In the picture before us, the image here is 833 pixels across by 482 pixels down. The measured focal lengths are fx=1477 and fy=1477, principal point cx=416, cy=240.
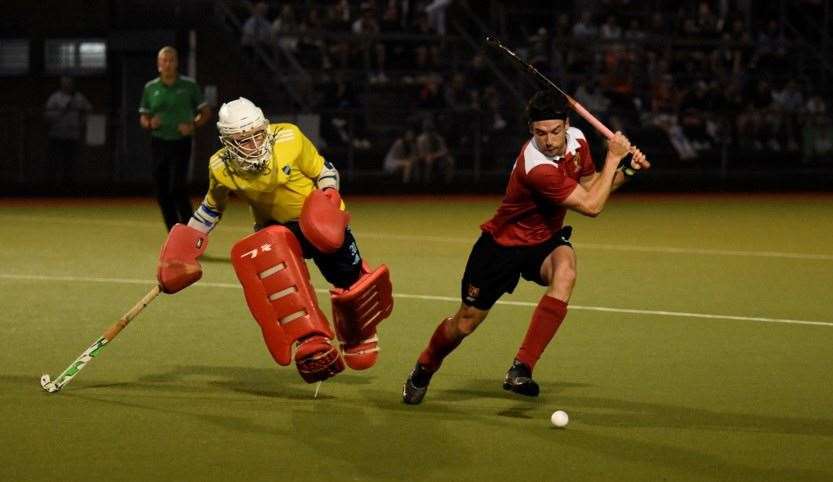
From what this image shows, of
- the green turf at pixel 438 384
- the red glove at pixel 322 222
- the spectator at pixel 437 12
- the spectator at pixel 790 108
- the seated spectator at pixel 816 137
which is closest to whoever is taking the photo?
the green turf at pixel 438 384

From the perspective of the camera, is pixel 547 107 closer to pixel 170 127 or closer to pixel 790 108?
pixel 170 127

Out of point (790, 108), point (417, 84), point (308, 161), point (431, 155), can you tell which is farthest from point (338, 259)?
point (790, 108)

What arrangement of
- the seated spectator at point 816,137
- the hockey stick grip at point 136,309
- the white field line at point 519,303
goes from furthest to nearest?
the seated spectator at point 816,137, the white field line at point 519,303, the hockey stick grip at point 136,309

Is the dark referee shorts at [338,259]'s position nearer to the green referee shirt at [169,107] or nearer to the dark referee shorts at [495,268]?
the dark referee shorts at [495,268]

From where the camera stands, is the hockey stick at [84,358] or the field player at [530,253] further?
the hockey stick at [84,358]

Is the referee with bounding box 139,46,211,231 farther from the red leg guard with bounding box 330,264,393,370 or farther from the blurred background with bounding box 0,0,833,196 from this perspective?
the blurred background with bounding box 0,0,833,196

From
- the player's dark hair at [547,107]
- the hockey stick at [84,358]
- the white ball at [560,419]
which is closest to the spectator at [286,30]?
the hockey stick at [84,358]

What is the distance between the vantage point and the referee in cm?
1393

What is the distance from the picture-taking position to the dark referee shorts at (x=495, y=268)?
7344mm

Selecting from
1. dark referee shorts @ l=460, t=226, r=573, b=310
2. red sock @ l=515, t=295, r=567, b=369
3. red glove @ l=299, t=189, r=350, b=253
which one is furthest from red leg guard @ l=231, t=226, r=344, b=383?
red sock @ l=515, t=295, r=567, b=369

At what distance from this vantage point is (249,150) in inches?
287

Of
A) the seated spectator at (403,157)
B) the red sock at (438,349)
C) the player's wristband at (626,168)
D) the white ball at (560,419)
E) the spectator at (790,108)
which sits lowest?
the seated spectator at (403,157)

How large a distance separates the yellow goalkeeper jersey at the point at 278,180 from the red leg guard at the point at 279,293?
335mm

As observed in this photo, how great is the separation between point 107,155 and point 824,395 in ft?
54.6
